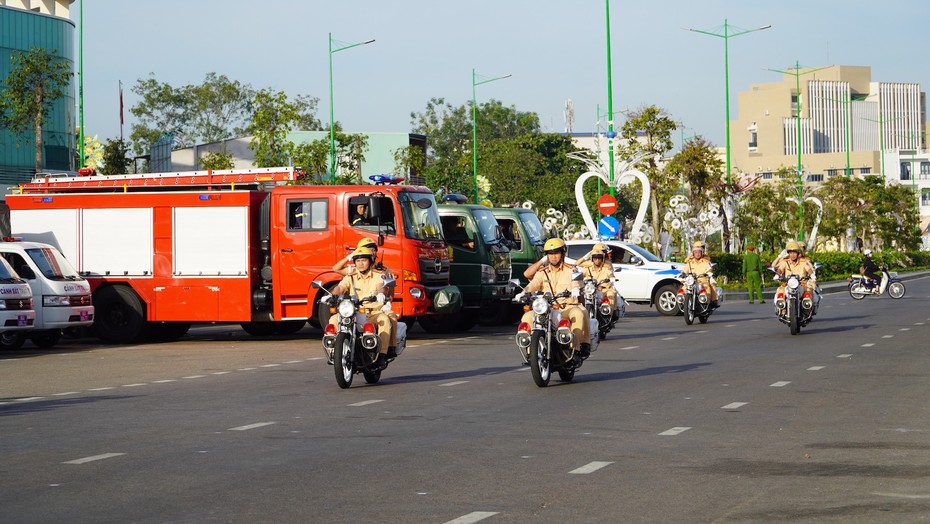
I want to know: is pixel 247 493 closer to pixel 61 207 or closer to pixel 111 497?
pixel 111 497

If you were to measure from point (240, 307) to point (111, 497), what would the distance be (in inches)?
617

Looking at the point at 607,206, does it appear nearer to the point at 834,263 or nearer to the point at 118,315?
the point at 118,315

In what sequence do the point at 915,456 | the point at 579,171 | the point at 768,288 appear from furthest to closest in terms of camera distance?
Answer: the point at 579,171 < the point at 768,288 < the point at 915,456

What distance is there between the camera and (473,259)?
2662cm

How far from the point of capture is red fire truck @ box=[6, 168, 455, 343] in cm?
2352

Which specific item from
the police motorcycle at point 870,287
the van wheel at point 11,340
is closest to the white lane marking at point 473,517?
Result: the van wheel at point 11,340

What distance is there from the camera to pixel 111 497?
8.25 m

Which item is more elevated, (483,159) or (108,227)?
(483,159)

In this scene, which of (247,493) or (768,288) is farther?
(768,288)

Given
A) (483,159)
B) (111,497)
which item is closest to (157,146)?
(483,159)

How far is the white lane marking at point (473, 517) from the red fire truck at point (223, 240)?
50.4 ft

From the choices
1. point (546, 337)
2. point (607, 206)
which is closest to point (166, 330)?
point (546, 337)

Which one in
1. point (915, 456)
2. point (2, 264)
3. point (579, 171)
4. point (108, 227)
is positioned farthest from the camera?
point (579, 171)

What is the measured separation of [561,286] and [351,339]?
2.42 m
